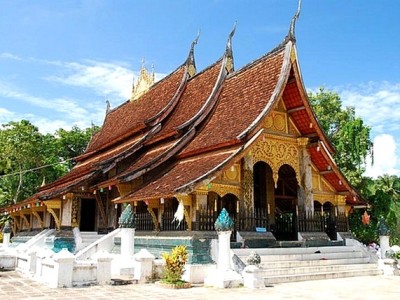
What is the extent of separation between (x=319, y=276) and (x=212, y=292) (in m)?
3.26

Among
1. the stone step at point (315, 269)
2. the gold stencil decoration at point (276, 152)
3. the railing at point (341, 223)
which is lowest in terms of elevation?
the stone step at point (315, 269)

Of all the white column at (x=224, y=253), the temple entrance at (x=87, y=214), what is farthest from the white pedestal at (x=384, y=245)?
the temple entrance at (x=87, y=214)

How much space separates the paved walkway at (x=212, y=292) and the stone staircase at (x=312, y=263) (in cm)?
43

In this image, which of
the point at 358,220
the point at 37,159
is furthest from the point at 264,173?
the point at 37,159

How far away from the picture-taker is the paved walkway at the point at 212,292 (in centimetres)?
727

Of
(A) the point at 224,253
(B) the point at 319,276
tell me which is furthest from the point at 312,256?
(A) the point at 224,253

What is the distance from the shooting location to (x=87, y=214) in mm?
16328

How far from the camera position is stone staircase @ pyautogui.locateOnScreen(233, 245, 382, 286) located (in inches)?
372

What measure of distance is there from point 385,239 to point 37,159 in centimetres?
2268

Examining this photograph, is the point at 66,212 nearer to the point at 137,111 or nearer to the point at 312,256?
the point at 137,111

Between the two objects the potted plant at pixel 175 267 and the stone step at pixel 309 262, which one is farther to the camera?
the stone step at pixel 309 262

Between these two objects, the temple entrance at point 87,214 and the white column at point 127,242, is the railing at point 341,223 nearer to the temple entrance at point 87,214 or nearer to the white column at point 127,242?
the white column at point 127,242

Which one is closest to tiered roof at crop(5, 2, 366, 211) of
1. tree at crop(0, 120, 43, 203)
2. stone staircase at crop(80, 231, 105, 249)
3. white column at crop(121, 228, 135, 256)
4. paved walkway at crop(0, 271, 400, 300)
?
white column at crop(121, 228, 135, 256)

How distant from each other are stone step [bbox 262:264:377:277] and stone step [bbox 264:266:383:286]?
0.35ft
